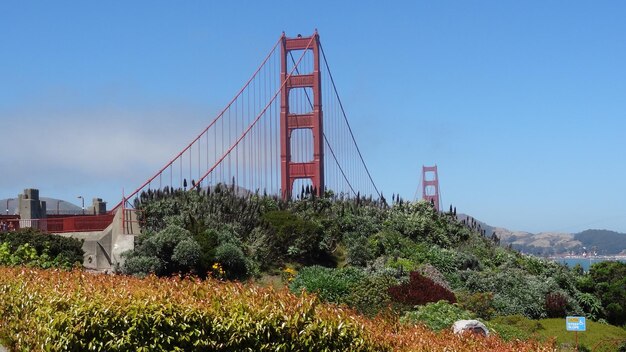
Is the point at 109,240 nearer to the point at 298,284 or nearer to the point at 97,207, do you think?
the point at 298,284

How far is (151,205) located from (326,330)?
19.5 meters

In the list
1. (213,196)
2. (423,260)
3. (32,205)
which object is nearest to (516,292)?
(423,260)

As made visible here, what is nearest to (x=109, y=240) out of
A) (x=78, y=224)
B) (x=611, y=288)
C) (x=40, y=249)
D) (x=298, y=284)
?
(x=78, y=224)

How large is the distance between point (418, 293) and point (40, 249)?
424 inches

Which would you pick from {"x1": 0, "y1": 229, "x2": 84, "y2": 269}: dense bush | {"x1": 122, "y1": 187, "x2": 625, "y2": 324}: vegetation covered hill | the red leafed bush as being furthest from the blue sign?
{"x1": 0, "y1": 229, "x2": 84, "y2": 269}: dense bush

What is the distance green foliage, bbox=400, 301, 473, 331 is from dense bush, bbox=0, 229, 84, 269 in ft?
31.0

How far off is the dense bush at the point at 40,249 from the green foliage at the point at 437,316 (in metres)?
9.46

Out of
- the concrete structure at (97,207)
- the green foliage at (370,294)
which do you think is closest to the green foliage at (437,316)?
the green foliage at (370,294)

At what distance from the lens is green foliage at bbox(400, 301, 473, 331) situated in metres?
14.8

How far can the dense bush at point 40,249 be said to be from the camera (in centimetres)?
2108

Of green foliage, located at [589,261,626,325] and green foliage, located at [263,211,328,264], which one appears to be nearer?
green foliage, located at [589,261,626,325]

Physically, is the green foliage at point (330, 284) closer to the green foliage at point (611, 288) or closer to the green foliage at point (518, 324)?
the green foliage at point (518, 324)

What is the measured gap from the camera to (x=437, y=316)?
15.5m

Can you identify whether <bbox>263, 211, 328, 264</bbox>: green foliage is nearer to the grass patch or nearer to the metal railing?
the metal railing
